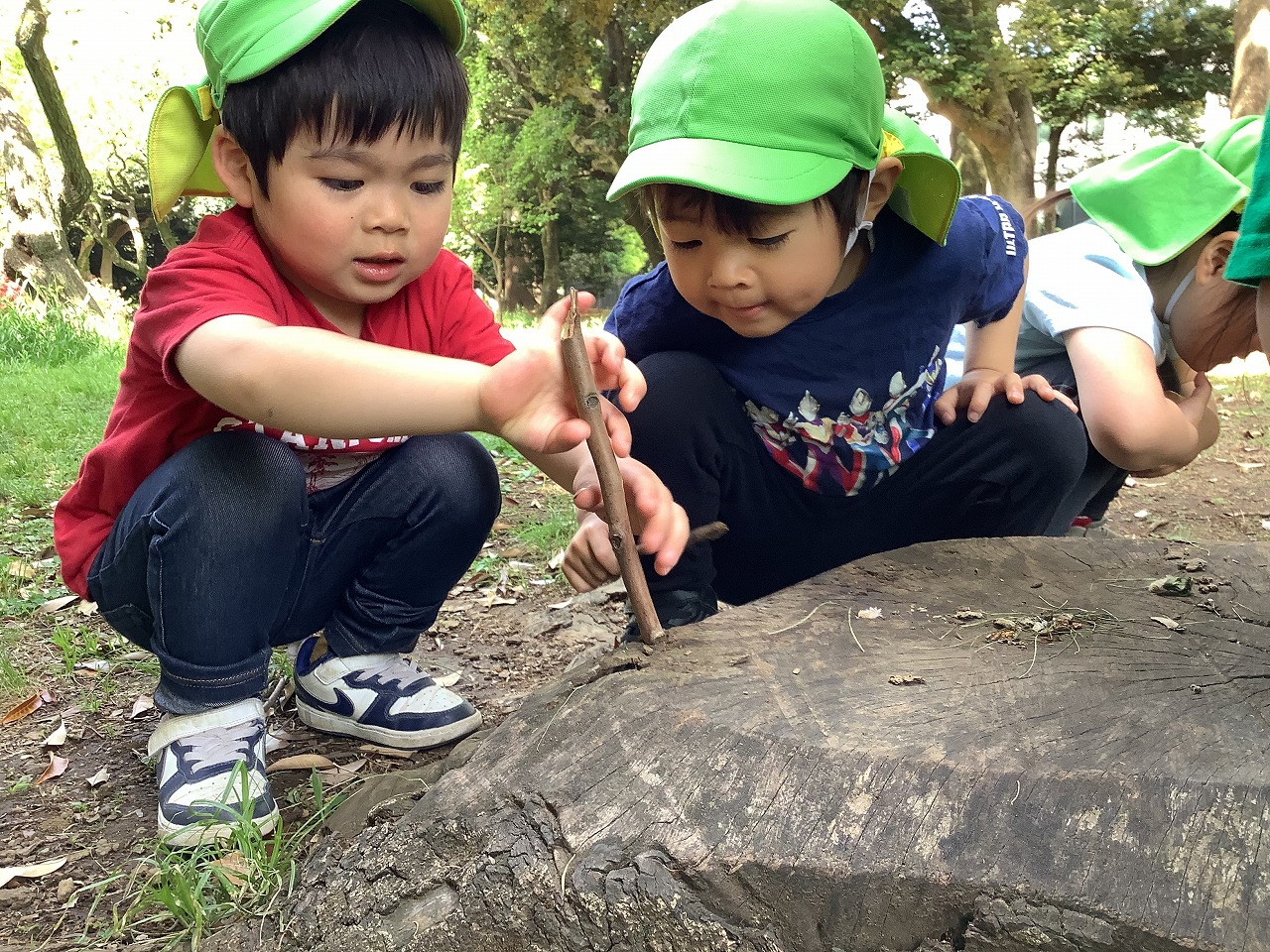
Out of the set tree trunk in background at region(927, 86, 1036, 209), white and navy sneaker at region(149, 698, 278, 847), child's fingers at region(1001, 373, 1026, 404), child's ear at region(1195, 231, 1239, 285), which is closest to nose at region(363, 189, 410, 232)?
white and navy sneaker at region(149, 698, 278, 847)

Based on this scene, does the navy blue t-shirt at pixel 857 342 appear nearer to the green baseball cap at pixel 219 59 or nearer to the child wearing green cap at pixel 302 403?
the child wearing green cap at pixel 302 403

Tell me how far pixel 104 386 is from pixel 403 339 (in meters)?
4.41

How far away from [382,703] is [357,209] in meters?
0.89

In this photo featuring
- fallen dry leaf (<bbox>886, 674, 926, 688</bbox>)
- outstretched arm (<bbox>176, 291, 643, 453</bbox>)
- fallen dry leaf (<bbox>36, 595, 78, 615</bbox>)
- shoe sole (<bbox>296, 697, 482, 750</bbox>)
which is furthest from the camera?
fallen dry leaf (<bbox>36, 595, 78, 615</bbox>)

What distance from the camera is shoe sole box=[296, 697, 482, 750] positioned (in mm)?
1829

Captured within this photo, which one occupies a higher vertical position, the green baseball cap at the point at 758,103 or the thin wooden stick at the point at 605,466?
the green baseball cap at the point at 758,103

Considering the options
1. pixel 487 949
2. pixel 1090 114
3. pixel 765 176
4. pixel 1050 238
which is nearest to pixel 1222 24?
pixel 1090 114

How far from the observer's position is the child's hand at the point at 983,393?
1.98m

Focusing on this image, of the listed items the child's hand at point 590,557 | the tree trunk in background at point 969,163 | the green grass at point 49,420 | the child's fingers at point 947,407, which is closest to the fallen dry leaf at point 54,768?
the child's hand at point 590,557

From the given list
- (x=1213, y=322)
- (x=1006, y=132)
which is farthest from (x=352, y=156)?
(x=1006, y=132)

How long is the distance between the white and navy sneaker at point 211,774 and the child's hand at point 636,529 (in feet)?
1.91

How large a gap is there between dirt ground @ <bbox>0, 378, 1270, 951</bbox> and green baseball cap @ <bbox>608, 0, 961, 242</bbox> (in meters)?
1.14

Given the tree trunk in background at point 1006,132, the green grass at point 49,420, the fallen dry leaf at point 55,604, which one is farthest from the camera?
the tree trunk in background at point 1006,132

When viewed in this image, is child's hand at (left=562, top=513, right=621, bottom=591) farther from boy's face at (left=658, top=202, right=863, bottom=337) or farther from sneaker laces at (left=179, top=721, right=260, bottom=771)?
sneaker laces at (left=179, top=721, right=260, bottom=771)
